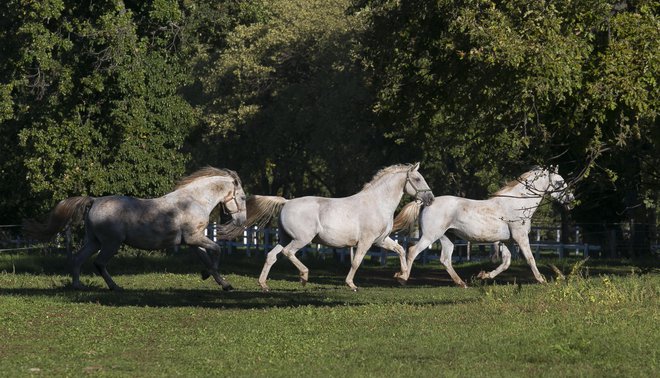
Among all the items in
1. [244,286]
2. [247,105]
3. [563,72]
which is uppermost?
[247,105]

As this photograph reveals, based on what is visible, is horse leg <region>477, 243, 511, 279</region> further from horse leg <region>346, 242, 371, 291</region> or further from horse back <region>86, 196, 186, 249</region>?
horse back <region>86, 196, 186, 249</region>

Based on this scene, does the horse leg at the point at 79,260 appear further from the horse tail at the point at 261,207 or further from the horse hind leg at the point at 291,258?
the horse tail at the point at 261,207

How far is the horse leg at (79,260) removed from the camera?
25766 mm

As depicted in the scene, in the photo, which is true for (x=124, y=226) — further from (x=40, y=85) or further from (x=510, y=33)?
(x=40, y=85)

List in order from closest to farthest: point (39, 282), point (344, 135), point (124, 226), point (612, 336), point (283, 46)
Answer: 1. point (612, 336)
2. point (124, 226)
3. point (39, 282)
4. point (344, 135)
5. point (283, 46)

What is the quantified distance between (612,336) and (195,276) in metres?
18.2

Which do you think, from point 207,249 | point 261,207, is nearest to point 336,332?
point 207,249

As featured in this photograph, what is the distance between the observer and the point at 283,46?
6725cm

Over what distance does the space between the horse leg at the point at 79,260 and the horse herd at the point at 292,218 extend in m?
0.02

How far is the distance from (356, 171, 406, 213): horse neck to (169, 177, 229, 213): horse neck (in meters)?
3.00

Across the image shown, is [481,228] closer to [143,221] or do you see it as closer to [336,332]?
[143,221]

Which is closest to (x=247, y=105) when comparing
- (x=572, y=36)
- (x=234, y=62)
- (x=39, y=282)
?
(x=234, y=62)

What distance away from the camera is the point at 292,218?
27969mm

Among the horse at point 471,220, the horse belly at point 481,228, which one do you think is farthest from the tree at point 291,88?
the horse belly at point 481,228
